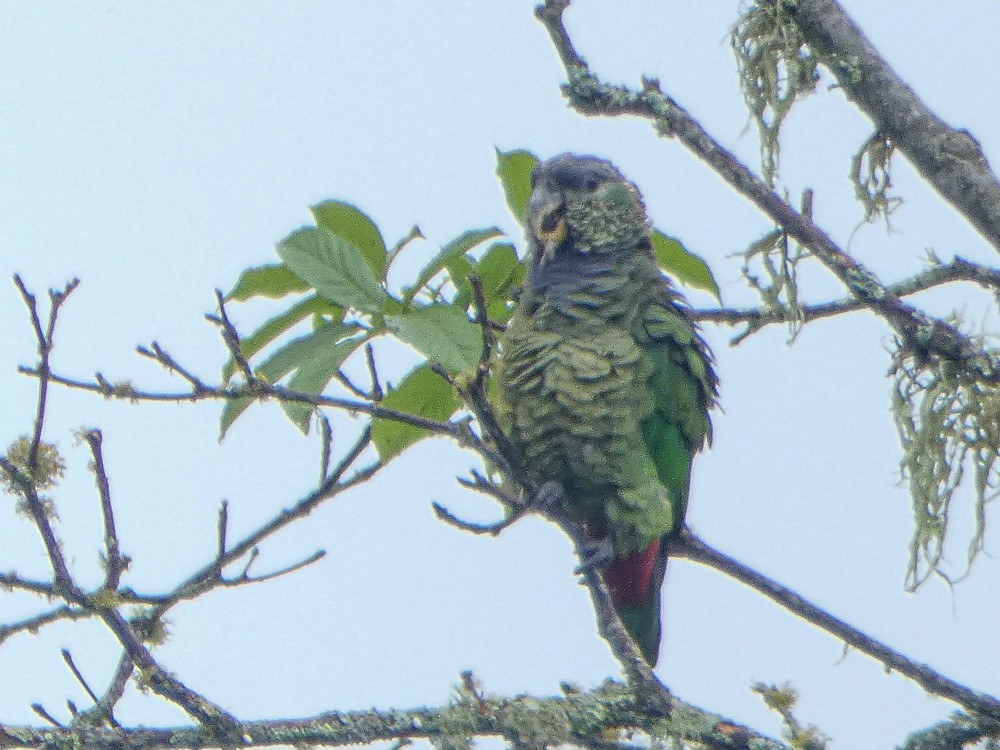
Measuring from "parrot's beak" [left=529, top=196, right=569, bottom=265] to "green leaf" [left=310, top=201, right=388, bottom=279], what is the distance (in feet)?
3.09

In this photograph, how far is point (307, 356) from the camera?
2207 millimetres

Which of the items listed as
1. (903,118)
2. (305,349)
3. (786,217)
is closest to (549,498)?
(305,349)

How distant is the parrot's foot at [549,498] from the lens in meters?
2.59

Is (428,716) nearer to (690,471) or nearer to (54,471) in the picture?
(54,471)

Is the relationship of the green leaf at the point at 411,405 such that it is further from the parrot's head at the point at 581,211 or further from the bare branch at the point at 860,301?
the parrot's head at the point at 581,211

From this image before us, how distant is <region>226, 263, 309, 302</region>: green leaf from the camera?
7.70 ft

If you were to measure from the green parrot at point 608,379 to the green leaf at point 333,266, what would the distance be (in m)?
0.77

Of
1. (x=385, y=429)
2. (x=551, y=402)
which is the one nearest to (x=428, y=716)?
(x=385, y=429)

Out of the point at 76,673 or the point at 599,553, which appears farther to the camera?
the point at 599,553

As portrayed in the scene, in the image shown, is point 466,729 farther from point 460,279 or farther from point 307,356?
point 460,279

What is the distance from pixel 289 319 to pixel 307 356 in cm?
17

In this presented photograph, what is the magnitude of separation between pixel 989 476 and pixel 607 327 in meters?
1.12

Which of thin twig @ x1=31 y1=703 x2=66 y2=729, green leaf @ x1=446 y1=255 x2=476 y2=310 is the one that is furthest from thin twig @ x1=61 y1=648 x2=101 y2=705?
green leaf @ x1=446 y1=255 x2=476 y2=310

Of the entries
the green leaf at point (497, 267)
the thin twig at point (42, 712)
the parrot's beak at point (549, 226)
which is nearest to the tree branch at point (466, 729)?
the thin twig at point (42, 712)
